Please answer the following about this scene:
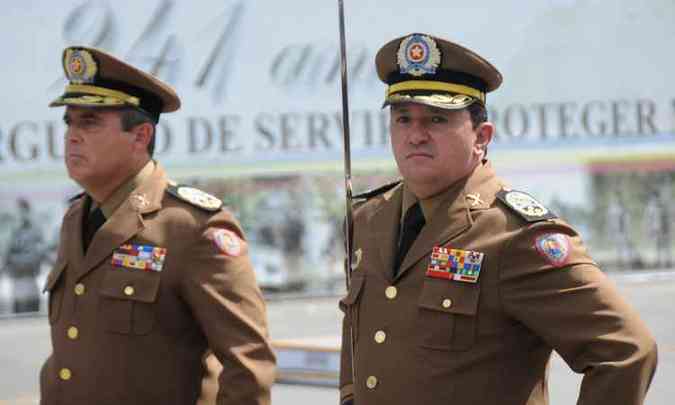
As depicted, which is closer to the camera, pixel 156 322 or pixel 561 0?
pixel 156 322

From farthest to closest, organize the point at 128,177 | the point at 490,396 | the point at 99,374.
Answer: the point at 128,177, the point at 99,374, the point at 490,396

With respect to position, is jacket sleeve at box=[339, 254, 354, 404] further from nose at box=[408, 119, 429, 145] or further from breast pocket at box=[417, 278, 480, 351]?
nose at box=[408, 119, 429, 145]

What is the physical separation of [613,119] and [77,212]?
585cm

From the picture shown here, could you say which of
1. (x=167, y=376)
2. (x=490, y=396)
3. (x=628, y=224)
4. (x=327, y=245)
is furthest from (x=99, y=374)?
(x=628, y=224)

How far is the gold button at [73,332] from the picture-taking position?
8.86 ft

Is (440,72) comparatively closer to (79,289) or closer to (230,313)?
(230,313)

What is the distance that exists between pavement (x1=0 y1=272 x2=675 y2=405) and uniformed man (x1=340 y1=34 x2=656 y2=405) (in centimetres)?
267

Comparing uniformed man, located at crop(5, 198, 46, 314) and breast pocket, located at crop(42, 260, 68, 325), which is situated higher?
breast pocket, located at crop(42, 260, 68, 325)

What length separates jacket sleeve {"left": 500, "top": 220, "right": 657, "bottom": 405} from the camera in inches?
81.1

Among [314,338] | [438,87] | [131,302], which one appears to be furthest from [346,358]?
[314,338]

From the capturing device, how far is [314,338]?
245 inches

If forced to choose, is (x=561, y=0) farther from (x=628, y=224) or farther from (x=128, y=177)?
(x=128, y=177)

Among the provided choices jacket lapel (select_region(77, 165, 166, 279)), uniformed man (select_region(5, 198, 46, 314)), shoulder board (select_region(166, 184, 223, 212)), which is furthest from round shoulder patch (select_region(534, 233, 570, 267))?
uniformed man (select_region(5, 198, 46, 314))

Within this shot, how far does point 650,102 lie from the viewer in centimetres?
812
